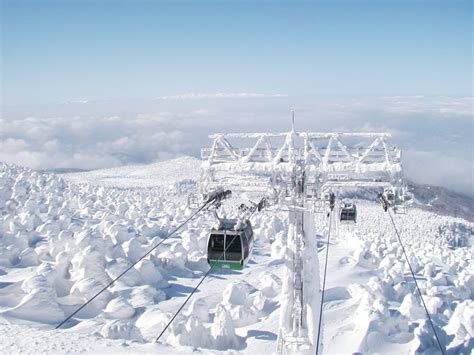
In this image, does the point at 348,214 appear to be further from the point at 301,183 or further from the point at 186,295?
the point at 186,295

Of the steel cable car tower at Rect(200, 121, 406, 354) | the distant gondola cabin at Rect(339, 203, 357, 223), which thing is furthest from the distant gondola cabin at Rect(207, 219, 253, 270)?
the distant gondola cabin at Rect(339, 203, 357, 223)

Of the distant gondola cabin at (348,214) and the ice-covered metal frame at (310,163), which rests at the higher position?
the ice-covered metal frame at (310,163)

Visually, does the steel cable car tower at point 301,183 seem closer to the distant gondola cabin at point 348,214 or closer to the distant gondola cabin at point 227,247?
the distant gondola cabin at point 227,247

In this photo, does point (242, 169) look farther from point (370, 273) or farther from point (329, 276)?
point (370, 273)

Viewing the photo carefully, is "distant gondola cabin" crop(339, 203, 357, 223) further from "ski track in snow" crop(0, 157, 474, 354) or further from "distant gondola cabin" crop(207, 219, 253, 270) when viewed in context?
"distant gondola cabin" crop(207, 219, 253, 270)

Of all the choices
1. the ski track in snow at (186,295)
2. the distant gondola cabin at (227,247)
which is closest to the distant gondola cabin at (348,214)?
the ski track in snow at (186,295)

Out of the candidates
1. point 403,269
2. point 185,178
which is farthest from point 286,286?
point 185,178

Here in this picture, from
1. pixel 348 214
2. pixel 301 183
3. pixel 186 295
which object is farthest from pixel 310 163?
pixel 186 295

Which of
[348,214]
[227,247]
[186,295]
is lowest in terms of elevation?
[186,295]

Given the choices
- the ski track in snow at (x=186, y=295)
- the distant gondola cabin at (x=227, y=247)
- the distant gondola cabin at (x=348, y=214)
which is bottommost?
the ski track in snow at (x=186, y=295)
